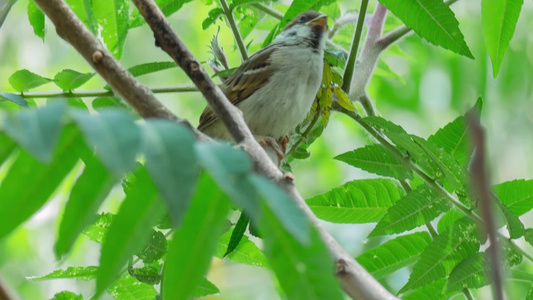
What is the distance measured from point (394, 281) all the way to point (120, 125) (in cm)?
220

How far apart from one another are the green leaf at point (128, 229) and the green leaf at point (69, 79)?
4.21ft

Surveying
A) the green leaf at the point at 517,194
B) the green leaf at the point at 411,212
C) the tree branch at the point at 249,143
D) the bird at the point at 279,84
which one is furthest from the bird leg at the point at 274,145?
the tree branch at the point at 249,143

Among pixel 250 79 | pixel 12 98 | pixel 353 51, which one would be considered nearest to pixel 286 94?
pixel 250 79

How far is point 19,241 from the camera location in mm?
5883

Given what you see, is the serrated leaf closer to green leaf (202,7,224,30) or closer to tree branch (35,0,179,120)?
green leaf (202,7,224,30)

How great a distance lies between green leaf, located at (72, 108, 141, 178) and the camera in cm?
95

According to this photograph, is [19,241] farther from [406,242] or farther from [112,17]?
[406,242]

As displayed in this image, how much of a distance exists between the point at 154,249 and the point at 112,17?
3.18 ft

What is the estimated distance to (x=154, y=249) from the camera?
229 cm

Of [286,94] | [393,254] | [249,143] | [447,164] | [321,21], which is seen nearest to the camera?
[249,143]

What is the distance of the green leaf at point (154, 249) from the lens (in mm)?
2293

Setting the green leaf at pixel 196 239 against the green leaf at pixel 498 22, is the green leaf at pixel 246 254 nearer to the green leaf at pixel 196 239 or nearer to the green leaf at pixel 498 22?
the green leaf at pixel 498 22

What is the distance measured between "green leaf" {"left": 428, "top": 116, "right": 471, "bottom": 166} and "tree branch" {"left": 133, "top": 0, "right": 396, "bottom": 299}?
1160 millimetres

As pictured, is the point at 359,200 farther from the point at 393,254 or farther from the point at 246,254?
the point at 246,254
